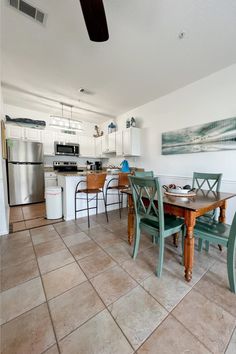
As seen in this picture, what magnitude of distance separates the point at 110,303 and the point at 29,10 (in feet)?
9.73

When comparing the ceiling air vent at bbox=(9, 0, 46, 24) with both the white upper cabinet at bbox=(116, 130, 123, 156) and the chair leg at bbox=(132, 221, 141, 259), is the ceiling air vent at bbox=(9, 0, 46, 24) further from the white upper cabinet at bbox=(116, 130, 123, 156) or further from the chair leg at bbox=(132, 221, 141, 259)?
the white upper cabinet at bbox=(116, 130, 123, 156)

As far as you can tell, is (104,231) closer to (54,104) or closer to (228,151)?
(228,151)

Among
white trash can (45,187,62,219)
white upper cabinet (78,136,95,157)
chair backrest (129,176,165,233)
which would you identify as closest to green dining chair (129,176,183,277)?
→ chair backrest (129,176,165,233)

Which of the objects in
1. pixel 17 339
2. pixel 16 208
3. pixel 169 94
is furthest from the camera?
pixel 16 208

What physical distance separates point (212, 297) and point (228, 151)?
2.20 m

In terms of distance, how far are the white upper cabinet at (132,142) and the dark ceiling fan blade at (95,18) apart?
2.70 metres

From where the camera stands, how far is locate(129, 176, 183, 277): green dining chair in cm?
140

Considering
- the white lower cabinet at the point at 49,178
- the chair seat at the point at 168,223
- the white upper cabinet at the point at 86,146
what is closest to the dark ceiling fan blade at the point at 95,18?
the chair seat at the point at 168,223

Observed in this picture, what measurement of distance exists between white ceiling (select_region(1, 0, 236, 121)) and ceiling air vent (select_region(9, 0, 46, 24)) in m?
0.06

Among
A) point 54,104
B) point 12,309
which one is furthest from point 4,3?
point 12,309

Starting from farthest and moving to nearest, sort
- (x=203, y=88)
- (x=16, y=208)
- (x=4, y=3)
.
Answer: (x=16, y=208), (x=203, y=88), (x=4, y=3)

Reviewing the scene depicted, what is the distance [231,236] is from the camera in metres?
1.27

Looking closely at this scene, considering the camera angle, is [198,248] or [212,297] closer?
[212,297]

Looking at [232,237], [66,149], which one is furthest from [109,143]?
[232,237]
